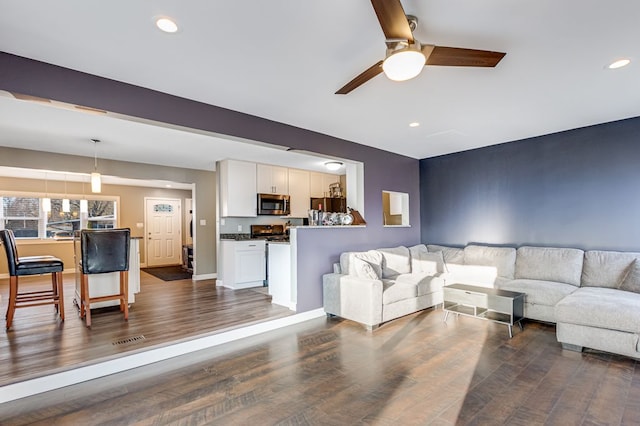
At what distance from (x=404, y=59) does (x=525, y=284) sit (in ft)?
11.5

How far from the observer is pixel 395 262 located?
4727mm

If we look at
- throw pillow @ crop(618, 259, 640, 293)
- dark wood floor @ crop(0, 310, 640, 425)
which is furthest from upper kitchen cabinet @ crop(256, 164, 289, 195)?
throw pillow @ crop(618, 259, 640, 293)

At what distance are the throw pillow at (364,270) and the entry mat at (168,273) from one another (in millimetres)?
4568

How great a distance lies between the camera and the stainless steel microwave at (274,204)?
634 cm

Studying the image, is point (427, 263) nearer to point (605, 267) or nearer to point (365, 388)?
Result: point (605, 267)

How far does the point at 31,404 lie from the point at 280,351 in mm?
1886

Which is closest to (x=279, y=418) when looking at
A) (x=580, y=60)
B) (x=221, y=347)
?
(x=221, y=347)

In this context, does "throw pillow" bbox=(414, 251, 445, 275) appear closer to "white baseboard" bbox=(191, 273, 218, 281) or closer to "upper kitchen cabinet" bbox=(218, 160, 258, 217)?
"upper kitchen cabinet" bbox=(218, 160, 258, 217)

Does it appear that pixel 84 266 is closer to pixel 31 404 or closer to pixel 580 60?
pixel 31 404

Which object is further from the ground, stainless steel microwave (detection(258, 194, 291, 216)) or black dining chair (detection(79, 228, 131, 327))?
stainless steel microwave (detection(258, 194, 291, 216))

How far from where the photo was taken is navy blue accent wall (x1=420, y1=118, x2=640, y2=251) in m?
4.00

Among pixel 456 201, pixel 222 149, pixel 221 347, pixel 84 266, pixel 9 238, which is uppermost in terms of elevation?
pixel 222 149

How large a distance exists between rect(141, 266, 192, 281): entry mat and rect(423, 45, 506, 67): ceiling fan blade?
667 cm

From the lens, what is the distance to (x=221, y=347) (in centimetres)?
331
